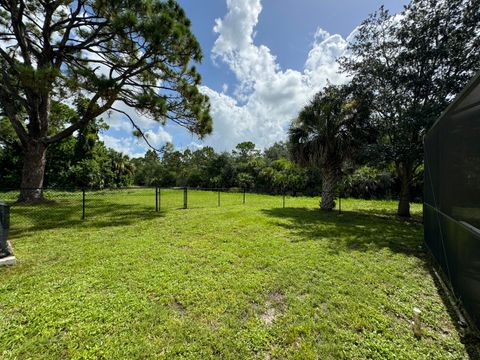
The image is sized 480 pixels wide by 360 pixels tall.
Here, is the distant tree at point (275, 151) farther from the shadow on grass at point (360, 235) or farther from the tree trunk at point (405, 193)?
the shadow on grass at point (360, 235)

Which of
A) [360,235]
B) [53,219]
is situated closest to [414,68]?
[360,235]

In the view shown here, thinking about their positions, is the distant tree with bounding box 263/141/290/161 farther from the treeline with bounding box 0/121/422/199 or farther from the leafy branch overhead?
the leafy branch overhead

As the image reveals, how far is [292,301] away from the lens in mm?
2518

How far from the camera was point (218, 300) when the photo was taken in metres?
2.50

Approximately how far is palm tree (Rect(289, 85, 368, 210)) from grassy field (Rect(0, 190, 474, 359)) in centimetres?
524

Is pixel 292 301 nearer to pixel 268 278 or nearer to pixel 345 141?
pixel 268 278

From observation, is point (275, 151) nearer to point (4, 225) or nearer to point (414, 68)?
point (414, 68)

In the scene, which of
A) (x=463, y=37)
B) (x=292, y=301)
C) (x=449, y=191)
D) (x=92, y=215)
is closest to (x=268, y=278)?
(x=292, y=301)

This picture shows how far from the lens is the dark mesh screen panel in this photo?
1.98 meters

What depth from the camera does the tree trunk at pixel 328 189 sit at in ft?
32.6

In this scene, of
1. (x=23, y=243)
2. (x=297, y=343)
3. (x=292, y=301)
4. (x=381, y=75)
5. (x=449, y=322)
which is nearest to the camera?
(x=297, y=343)

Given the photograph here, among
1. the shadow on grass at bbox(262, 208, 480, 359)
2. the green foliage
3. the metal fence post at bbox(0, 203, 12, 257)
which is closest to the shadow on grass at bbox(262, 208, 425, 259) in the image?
the shadow on grass at bbox(262, 208, 480, 359)

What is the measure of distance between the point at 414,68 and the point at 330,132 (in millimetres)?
3674

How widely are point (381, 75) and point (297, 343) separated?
33.6 feet
